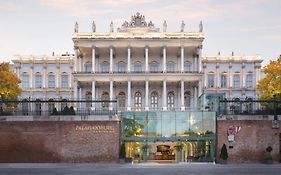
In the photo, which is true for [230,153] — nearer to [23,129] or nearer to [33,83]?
[23,129]

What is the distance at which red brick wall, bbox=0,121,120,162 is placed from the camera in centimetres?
5162

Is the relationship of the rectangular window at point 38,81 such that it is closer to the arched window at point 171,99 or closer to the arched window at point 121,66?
the arched window at point 121,66

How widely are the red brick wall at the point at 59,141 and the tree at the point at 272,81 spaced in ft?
98.5

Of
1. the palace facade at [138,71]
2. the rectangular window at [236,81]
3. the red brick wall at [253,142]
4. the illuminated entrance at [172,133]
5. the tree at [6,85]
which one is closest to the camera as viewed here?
the red brick wall at [253,142]

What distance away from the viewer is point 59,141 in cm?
5194

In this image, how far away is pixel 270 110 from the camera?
55.8 m

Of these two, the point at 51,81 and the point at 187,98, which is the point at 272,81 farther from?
the point at 51,81

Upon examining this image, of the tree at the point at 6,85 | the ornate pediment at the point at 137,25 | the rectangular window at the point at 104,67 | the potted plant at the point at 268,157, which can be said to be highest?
the ornate pediment at the point at 137,25

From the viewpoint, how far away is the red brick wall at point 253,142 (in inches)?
2061

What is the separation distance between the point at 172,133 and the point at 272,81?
2456 cm

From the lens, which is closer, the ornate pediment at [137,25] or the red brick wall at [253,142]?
the red brick wall at [253,142]

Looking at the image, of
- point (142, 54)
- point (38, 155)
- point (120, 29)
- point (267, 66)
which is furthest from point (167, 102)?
point (38, 155)

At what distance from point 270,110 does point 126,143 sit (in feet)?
54.8

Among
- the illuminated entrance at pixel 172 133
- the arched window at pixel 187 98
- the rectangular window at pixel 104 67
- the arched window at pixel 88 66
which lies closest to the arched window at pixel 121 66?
the rectangular window at pixel 104 67
